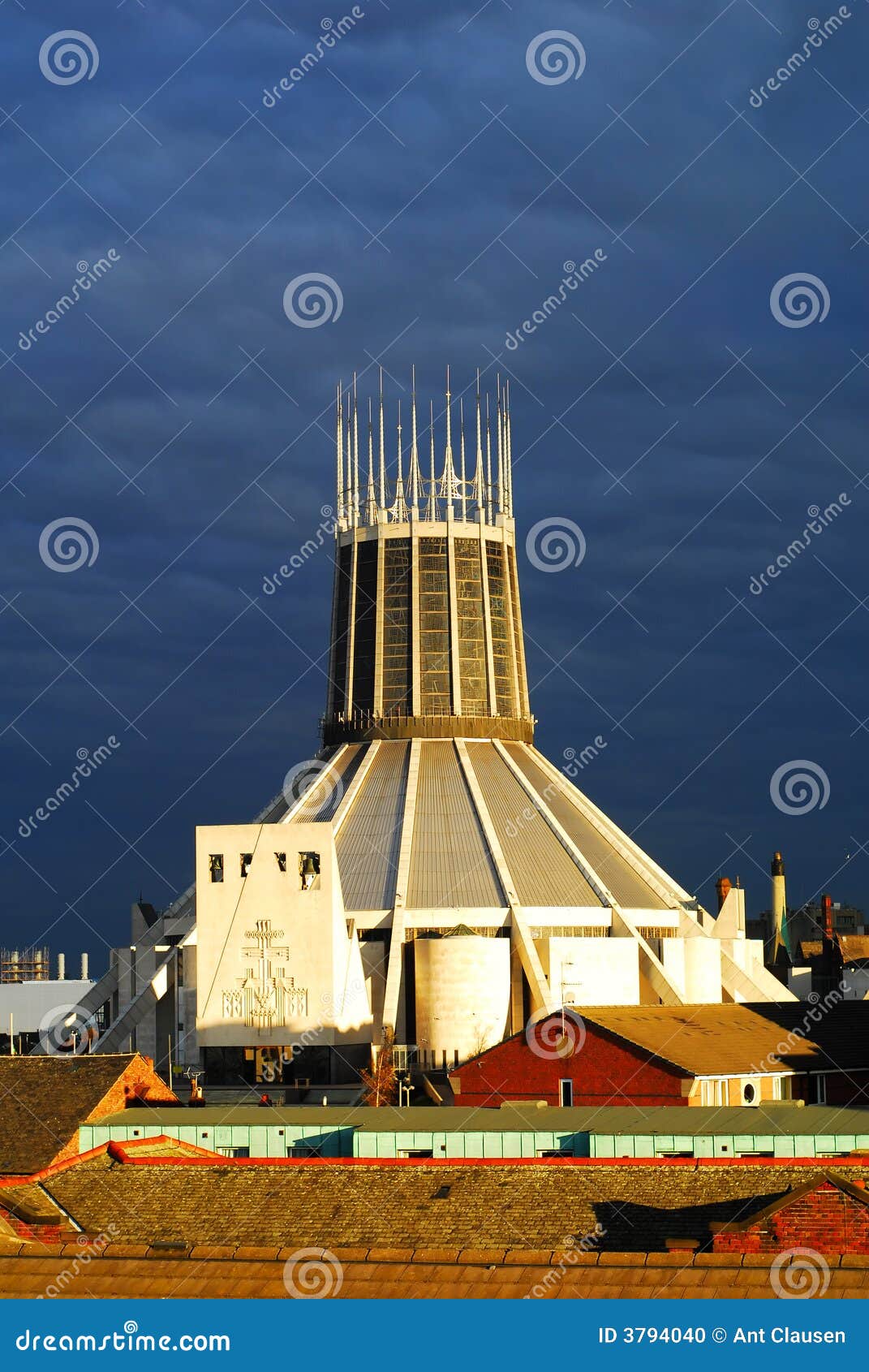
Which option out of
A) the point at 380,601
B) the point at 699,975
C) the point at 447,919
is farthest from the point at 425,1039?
the point at 380,601

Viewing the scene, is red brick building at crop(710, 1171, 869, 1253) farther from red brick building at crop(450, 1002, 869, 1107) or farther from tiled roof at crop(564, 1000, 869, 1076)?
tiled roof at crop(564, 1000, 869, 1076)

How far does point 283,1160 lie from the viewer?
128ft

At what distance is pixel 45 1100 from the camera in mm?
46438

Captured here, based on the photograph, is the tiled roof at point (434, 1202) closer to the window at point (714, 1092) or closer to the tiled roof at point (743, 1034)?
the window at point (714, 1092)

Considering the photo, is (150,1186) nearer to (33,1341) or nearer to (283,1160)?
(283,1160)

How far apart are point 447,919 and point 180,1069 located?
10902 mm

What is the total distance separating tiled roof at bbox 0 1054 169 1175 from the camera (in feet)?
142

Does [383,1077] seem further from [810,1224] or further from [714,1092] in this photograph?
[810,1224]

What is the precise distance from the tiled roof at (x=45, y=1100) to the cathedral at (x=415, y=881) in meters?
19.0

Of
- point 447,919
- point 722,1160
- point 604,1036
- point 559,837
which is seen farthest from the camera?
point 559,837

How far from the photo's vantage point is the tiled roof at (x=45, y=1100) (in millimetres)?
43219

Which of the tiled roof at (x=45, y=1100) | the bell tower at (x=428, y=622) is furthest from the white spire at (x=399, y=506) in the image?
the tiled roof at (x=45, y=1100)

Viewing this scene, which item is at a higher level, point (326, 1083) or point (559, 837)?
point (559, 837)

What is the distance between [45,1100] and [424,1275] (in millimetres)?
18786
